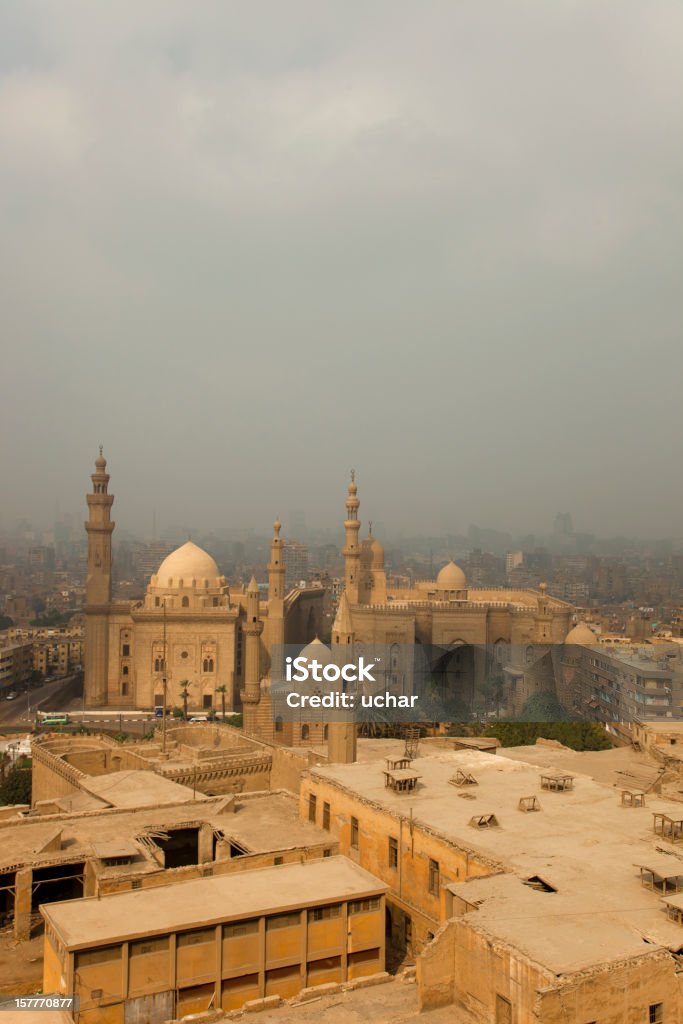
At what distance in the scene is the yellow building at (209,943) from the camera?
38.2 feet

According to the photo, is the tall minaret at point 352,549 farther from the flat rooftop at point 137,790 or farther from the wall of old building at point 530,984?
the wall of old building at point 530,984

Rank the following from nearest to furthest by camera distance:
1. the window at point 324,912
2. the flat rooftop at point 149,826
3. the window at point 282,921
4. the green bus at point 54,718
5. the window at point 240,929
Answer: the window at point 240,929
the window at point 282,921
the window at point 324,912
the flat rooftop at point 149,826
the green bus at point 54,718

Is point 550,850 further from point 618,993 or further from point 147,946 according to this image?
point 147,946

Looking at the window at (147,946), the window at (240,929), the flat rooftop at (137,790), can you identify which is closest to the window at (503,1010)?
the window at (240,929)

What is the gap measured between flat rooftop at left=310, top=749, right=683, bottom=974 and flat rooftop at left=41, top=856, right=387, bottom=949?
1.78 m

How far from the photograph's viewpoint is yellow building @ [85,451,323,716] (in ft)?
142

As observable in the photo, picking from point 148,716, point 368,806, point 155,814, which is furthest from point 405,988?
point 148,716

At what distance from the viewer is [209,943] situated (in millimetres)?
12242

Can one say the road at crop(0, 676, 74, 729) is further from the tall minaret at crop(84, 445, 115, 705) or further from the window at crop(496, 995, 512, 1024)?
the window at crop(496, 995, 512, 1024)

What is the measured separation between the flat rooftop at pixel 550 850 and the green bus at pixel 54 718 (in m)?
25.2

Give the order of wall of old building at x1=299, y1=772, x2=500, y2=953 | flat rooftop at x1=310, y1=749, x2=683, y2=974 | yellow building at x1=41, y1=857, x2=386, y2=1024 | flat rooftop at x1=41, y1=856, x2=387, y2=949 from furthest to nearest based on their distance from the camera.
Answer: wall of old building at x1=299, y1=772, x2=500, y2=953, flat rooftop at x1=41, y1=856, x2=387, y2=949, yellow building at x1=41, y1=857, x2=386, y2=1024, flat rooftop at x1=310, y1=749, x2=683, y2=974

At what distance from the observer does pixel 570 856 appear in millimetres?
13523

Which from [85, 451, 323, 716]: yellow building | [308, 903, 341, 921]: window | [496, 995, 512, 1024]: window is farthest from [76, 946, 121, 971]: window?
[85, 451, 323, 716]: yellow building

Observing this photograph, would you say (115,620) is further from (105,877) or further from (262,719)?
(105,877)
